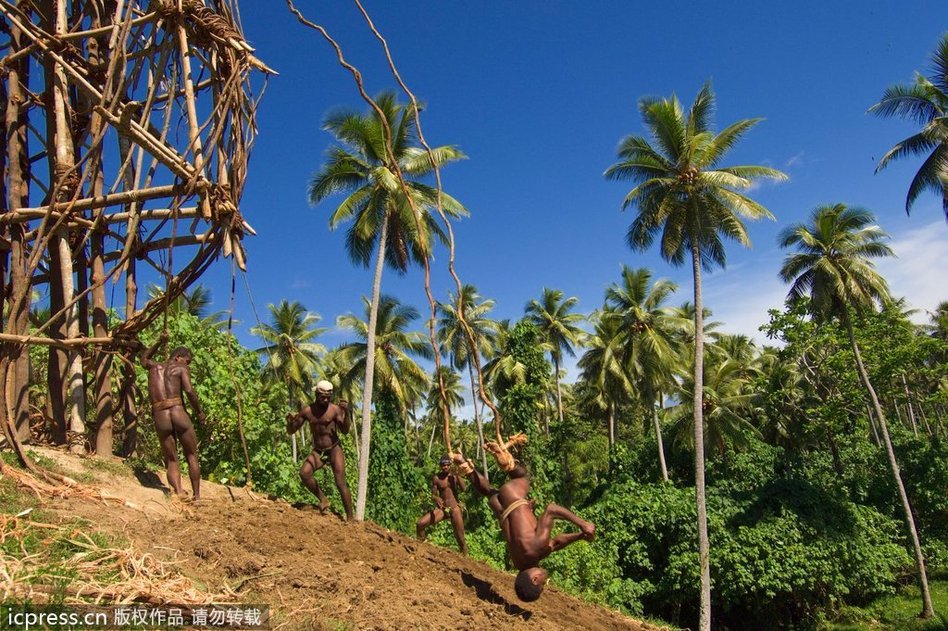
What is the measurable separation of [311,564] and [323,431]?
2.64 metres

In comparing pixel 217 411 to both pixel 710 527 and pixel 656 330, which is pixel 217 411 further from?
pixel 656 330

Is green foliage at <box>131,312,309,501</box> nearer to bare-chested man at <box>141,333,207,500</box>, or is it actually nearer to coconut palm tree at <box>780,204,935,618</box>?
bare-chested man at <box>141,333,207,500</box>

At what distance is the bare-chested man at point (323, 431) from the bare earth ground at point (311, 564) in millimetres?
498

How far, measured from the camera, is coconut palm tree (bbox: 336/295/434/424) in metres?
25.5

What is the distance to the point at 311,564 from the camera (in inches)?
213

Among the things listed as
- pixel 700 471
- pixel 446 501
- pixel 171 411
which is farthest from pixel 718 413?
pixel 171 411

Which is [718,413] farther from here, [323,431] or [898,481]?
[323,431]

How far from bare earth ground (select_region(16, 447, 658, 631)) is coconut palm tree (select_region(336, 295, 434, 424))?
57.3 feet

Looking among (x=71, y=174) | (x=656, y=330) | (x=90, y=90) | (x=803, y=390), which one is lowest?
(x=71, y=174)

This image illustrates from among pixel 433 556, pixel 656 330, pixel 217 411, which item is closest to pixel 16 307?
pixel 433 556

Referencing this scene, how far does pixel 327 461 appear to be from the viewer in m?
8.11

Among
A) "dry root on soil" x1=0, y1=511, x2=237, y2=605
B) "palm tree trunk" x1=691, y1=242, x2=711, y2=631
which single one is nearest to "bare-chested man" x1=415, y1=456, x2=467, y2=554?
"dry root on soil" x1=0, y1=511, x2=237, y2=605

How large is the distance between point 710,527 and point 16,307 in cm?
1889

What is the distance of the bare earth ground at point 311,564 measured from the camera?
4676 millimetres
